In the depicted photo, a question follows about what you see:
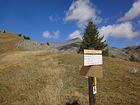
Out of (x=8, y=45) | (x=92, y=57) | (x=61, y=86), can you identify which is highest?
(x=8, y=45)

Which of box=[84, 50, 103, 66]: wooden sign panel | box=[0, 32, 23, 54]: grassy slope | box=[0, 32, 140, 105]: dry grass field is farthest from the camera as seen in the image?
box=[0, 32, 23, 54]: grassy slope

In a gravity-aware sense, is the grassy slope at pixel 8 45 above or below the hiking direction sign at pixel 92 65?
above

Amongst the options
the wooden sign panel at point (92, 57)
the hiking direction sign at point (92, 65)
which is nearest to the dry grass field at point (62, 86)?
the hiking direction sign at point (92, 65)

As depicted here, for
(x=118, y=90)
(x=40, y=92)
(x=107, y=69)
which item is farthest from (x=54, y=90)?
(x=107, y=69)

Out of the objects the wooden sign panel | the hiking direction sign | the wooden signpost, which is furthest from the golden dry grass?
the wooden sign panel

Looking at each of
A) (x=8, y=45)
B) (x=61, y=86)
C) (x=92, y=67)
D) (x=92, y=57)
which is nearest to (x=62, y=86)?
(x=61, y=86)

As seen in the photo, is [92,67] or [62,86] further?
[62,86]

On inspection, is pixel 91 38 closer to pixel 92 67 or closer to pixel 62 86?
pixel 62 86

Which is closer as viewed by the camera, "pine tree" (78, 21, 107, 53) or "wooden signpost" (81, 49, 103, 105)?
"wooden signpost" (81, 49, 103, 105)

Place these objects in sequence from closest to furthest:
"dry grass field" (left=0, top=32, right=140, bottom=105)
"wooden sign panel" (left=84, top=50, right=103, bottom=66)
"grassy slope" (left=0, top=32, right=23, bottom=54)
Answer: "wooden sign panel" (left=84, top=50, right=103, bottom=66)
"dry grass field" (left=0, top=32, right=140, bottom=105)
"grassy slope" (left=0, top=32, right=23, bottom=54)

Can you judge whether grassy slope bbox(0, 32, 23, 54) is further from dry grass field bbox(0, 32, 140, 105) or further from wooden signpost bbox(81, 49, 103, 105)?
wooden signpost bbox(81, 49, 103, 105)

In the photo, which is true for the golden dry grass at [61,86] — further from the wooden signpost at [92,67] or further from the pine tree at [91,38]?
the pine tree at [91,38]

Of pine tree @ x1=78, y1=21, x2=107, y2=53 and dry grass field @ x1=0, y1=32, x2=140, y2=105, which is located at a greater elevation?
pine tree @ x1=78, y1=21, x2=107, y2=53

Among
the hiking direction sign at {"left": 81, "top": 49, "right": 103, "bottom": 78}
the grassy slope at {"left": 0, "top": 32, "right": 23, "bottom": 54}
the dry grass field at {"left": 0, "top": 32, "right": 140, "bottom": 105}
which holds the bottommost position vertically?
the dry grass field at {"left": 0, "top": 32, "right": 140, "bottom": 105}
